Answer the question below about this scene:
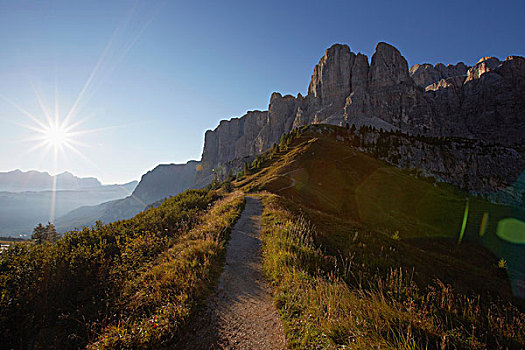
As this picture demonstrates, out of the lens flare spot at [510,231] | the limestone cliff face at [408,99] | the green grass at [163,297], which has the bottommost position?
the lens flare spot at [510,231]

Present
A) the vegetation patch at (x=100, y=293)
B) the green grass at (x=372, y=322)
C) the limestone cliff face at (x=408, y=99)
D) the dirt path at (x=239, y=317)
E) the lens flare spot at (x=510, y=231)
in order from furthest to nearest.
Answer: the limestone cliff face at (x=408, y=99) → the lens flare spot at (x=510, y=231) → the vegetation patch at (x=100, y=293) → the dirt path at (x=239, y=317) → the green grass at (x=372, y=322)

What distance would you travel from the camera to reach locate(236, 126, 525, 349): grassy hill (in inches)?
159

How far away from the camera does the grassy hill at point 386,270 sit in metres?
4.03

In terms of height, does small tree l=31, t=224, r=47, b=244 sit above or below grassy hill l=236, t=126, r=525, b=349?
below

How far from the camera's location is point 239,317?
489 centimetres

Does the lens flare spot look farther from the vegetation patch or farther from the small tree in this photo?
the small tree

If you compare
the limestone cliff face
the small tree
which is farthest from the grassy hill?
the limestone cliff face

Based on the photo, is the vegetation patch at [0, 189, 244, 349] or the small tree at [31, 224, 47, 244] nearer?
the vegetation patch at [0, 189, 244, 349]

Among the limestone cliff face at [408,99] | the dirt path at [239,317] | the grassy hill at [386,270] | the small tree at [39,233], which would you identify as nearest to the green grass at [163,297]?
the dirt path at [239,317]

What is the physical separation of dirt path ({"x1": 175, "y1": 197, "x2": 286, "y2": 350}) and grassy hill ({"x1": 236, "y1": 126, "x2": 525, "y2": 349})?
44 centimetres

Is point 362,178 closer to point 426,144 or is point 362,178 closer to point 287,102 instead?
point 426,144

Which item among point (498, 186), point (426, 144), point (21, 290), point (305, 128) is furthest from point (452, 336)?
point (498, 186)

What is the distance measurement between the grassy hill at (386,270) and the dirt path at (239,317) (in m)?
0.44

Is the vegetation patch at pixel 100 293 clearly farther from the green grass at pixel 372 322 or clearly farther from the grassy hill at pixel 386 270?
the grassy hill at pixel 386 270
